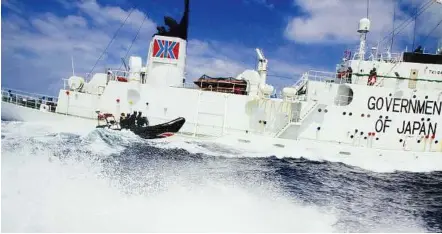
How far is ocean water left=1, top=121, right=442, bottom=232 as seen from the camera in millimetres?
5059

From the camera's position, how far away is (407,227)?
5418 millimetres

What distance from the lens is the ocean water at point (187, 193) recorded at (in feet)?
16.6

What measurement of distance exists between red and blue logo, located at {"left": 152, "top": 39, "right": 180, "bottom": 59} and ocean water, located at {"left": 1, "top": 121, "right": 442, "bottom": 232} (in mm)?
3033

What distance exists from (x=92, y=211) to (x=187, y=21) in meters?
6.80

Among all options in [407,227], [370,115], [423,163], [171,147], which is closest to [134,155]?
[171,147]

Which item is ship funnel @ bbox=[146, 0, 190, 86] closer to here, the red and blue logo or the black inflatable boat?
the red and blue logo

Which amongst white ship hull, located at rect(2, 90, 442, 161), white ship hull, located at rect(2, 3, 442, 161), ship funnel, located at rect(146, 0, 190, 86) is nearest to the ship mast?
white ship hull, located at rect(2, 3, 442, 161)

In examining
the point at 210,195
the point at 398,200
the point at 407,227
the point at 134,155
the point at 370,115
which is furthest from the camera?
the point at 370,115

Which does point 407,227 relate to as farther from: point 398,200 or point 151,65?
point 151,65

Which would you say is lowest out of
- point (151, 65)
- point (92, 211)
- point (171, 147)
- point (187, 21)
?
point (92, 211)

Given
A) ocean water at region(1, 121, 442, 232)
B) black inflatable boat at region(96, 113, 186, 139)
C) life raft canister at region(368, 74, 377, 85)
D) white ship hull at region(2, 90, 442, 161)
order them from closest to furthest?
ocean water at region(1, 121, 442, 232) → white ship hull at region(2, 90, 442, 161) → black inflatable boat at region(96, 113, 186, 139) → life raft canister at region(368, 74, 377, 85)

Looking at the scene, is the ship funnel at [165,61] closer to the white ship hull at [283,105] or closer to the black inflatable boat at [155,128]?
the white ship hull at [283,105]

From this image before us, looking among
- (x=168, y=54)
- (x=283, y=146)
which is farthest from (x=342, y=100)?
(x=168, y=54)

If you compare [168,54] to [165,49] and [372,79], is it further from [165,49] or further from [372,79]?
[372,79]
